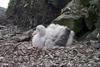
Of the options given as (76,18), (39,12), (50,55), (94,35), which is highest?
(39,12)

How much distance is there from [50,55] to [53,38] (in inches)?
23.2

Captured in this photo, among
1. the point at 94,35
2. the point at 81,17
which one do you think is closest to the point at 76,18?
the point at 81,17

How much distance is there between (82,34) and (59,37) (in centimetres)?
101

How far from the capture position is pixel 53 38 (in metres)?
5.41

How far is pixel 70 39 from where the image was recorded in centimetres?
549

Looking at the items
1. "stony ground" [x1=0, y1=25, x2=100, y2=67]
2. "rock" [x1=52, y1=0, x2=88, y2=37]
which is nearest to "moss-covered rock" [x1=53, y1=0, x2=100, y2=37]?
"rock" [x1=52, y1=0, x2=88, y2=37]

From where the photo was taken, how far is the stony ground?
4477mm

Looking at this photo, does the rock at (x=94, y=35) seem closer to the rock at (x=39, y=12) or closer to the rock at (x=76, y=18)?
the rock at (x=76, y=18)

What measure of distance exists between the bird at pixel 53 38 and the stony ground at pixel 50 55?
0.43ft

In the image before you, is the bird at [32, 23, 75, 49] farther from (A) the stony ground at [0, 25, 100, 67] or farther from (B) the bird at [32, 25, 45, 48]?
(A) the stony ground at [0, 25, 100, 67]

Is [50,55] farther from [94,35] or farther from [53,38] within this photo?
[94,35]

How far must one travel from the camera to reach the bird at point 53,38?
5352 millimetres

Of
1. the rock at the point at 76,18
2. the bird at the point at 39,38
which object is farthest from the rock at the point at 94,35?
the bird at the point at 39,38

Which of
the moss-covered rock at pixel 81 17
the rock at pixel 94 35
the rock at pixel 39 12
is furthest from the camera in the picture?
the rock at pixel 39 12
